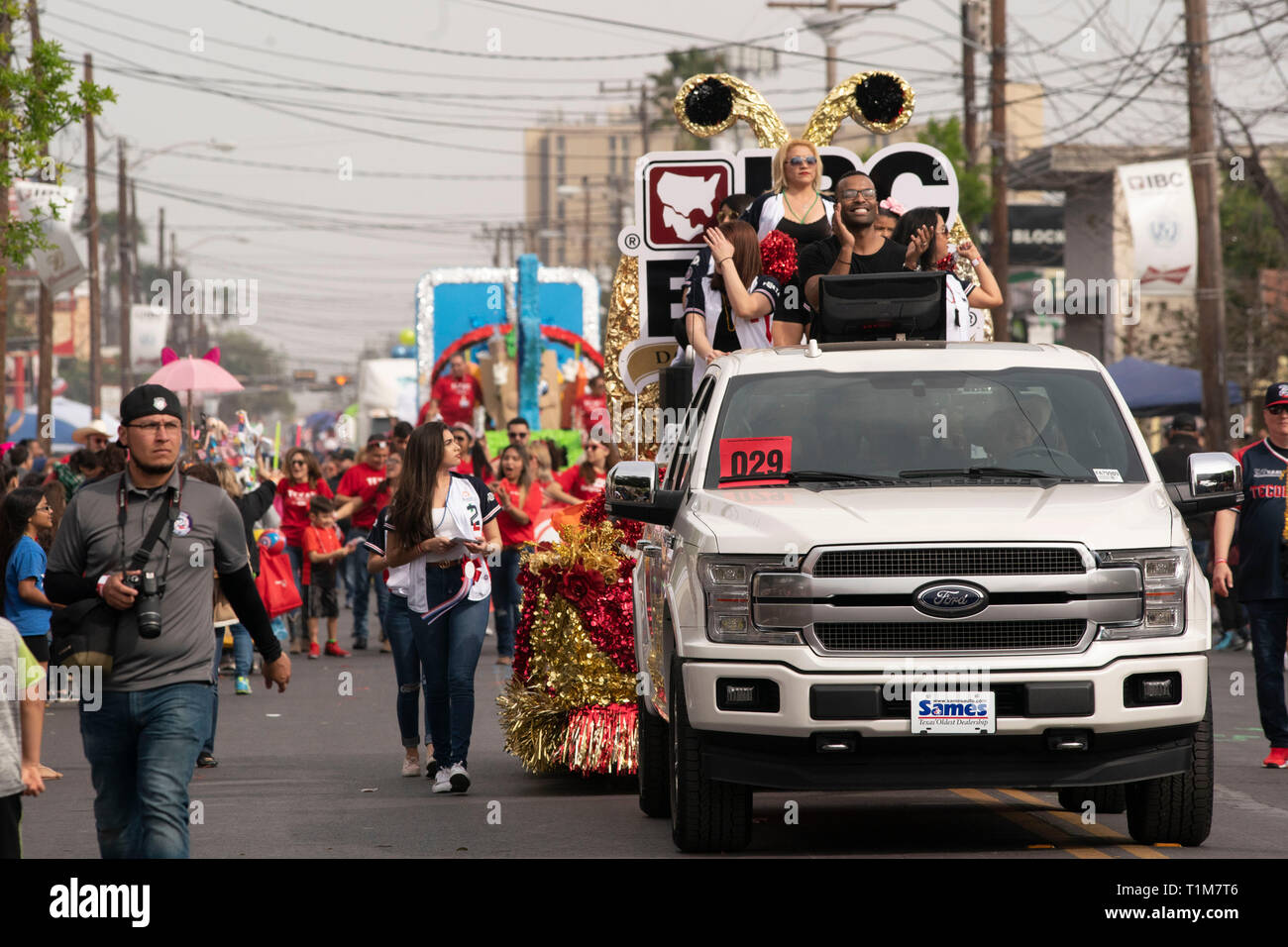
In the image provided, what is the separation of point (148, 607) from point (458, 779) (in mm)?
4631

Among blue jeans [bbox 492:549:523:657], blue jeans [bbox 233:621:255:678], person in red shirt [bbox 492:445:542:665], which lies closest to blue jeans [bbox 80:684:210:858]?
blue jeans [bbox 233:621:255:678]

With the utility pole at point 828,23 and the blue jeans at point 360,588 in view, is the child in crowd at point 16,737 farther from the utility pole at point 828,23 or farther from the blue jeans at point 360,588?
the utility pole at point 828,23

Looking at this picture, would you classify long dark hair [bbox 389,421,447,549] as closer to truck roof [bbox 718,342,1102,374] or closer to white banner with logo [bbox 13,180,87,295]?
truck roof [bbox 718,342,1102,374]

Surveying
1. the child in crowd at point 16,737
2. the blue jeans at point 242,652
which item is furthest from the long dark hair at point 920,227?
the child in crowd at point 16,737

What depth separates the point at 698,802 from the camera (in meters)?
8.24

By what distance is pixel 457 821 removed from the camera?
9.91 metres

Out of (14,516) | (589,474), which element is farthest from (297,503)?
(14,516)

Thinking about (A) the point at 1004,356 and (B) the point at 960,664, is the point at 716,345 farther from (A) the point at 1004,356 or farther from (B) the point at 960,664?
(B) the point at 960,664

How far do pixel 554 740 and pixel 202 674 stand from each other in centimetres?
432

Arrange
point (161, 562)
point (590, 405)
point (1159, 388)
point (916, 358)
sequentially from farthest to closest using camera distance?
point (590, 405), point (1159, 388), point (916, 358), point (161, 562)

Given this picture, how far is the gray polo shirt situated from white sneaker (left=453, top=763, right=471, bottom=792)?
13.9 feet

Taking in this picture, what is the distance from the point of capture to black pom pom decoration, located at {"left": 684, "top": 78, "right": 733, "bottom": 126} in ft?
47.9

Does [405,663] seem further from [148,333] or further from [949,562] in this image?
[148,333]
